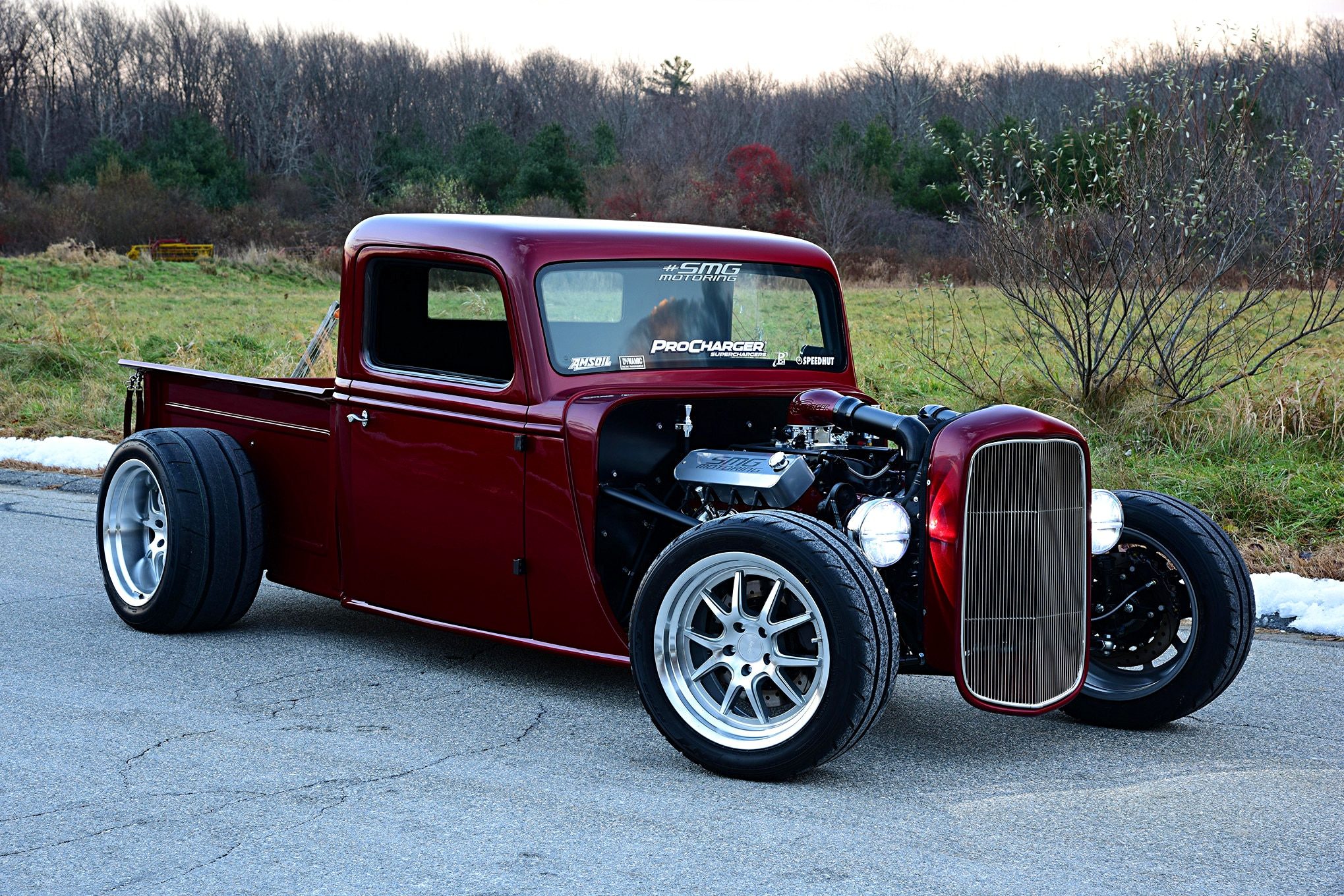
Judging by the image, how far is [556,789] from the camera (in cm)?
421

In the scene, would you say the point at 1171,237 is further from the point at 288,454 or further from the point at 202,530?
the point at 202,530

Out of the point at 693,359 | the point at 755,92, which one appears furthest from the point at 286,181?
the point at 693,359

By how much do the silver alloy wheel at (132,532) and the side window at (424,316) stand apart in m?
1.41

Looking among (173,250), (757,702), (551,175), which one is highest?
(551,175)

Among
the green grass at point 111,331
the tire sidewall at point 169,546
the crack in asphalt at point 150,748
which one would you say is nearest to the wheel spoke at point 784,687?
the crack in asphalt at point 150,748

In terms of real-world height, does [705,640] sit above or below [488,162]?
below

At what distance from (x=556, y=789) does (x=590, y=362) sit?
5.85ft

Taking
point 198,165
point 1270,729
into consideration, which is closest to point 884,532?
point 1270,729

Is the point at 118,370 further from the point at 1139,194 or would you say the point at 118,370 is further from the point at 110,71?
the point at 110,71

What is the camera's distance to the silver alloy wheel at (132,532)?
6.38 metres

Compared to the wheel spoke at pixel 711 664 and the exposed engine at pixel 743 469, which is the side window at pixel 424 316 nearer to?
the exposed engine at pixel 743 469

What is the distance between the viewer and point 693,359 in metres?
5.59

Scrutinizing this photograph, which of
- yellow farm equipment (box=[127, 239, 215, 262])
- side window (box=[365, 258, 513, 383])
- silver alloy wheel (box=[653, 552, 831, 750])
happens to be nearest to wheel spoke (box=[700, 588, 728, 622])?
silver alloy wheel (box=[653, 552, 831, 750])

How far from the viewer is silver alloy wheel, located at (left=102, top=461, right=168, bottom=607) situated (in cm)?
638
